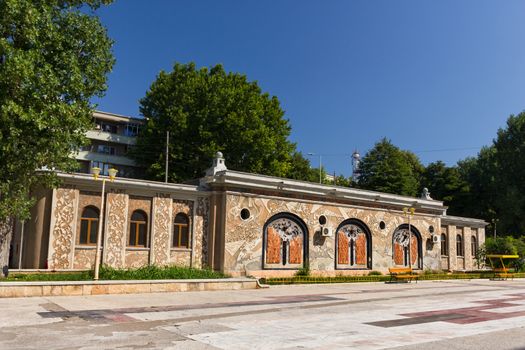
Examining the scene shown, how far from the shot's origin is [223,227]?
24.0 m

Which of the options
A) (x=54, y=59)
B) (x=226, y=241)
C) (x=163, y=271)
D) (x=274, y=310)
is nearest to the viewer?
(x=274, y=310)

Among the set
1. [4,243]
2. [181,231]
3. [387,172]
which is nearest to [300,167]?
[387,172]

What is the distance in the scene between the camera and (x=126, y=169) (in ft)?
179

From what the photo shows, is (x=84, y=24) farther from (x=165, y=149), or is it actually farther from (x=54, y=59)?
(x=165, y=149)

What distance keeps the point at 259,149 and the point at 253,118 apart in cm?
254

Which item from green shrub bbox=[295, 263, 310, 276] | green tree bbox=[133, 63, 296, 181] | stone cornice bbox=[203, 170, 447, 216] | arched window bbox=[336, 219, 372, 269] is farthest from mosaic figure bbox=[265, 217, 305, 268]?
green tree bbox=[133, 63, 296, 181]

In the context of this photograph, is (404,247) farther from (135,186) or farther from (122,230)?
(122,230)

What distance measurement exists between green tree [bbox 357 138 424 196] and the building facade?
2129cm

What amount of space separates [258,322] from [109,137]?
44.8 meters

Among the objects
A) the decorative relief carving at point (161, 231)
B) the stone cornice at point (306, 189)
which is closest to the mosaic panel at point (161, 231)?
the decorative relief carving at point (161, 231)

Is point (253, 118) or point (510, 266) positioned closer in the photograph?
point (510, 266)

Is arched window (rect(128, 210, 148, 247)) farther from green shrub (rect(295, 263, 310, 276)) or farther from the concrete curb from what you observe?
green shrub (rect(295, 263, 310, 276))

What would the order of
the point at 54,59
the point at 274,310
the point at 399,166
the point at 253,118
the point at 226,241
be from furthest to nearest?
1. the point at 399,166
2. the point at 253,118
3. the point at 226,241
4. the point at 54,59
5. the point at 274,310

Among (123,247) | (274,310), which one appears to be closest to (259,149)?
(123,247)
